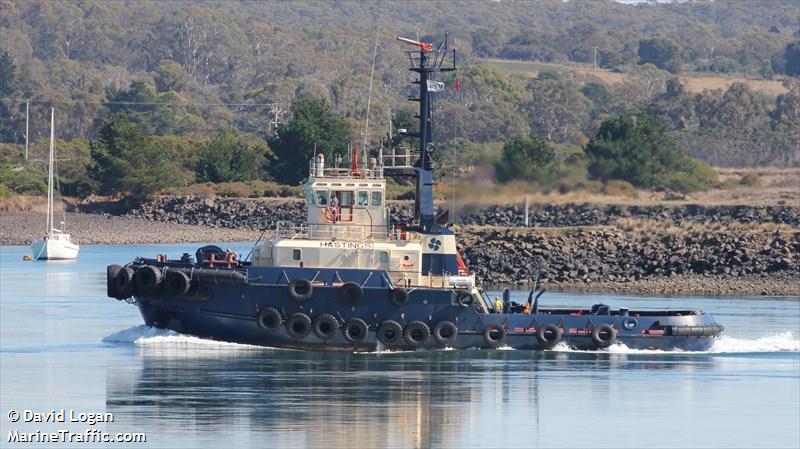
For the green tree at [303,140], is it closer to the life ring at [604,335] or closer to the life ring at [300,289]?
the life ring at [604,335]

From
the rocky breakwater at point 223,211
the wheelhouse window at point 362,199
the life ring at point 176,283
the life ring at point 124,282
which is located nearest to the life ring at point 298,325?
the life ring at point 176,283

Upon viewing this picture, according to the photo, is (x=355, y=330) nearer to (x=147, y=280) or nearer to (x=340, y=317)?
(x=340, y=317)

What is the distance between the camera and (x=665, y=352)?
130 ft

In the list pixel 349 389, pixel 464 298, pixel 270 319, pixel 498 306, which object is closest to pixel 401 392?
pixel 349 389

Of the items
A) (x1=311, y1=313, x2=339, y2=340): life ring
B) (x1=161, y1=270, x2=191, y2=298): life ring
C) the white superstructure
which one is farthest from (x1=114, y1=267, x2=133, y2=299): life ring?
(x1=311, y1=313, x2=339, y2=340): life ring

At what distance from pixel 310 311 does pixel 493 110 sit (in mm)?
124744

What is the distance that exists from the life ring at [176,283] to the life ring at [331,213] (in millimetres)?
3446

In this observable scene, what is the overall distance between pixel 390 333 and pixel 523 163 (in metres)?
22.4

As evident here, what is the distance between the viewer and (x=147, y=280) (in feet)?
126

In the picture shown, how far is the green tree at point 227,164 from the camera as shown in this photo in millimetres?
105625

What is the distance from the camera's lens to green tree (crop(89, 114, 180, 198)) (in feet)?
329

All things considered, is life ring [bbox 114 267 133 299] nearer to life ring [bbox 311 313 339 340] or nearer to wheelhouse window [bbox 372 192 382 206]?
life ring [bbox 311 313 339 340]

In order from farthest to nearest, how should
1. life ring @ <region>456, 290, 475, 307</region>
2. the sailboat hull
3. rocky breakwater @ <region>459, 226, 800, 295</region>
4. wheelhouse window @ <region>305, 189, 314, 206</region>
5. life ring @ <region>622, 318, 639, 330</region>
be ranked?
the sailboat hull, rocky breakwater @ <region>459, 226, 800, 295</region>, life ring @ <region>622, 318, 639, 330</region>, wheelhouse window @ <region>305, 189, 314, 206</region>, life ring @ <region>456, 290, 475, 307</region>

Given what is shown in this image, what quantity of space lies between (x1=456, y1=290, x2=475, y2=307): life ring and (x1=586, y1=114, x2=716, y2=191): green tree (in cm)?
3480
